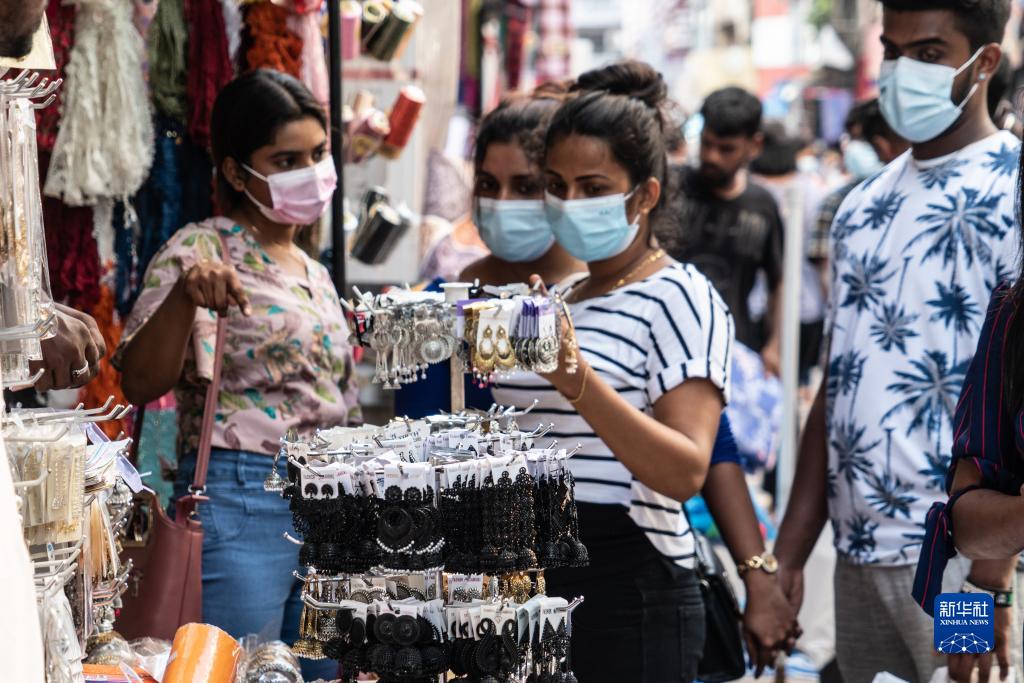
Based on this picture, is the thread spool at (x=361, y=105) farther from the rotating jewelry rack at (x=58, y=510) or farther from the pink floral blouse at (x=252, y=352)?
the rotating jewelry rack at (x=58, y=510)

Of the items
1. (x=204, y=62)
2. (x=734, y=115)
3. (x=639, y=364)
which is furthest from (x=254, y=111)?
(x=734, y=115)

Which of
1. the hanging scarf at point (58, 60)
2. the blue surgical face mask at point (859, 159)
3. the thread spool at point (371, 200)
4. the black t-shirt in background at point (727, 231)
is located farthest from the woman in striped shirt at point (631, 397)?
the blue surgical face mask at point (859, 159)

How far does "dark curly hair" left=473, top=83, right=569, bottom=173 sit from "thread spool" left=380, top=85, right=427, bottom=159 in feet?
4.84

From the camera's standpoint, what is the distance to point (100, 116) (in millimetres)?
3105

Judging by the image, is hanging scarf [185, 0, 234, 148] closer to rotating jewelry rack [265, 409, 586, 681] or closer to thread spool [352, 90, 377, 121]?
thread spool [352, 90, 377, 121]

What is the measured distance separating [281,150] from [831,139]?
699 inches

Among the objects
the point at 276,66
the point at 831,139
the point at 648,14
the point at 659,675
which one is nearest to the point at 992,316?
the point at 659,675

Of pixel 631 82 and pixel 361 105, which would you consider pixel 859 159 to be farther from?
pixel 631 82

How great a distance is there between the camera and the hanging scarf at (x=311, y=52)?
353 centimetres


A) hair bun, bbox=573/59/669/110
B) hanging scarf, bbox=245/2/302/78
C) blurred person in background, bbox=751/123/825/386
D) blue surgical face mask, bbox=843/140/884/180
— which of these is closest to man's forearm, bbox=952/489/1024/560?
hair bun, bbox=573/59/669/110

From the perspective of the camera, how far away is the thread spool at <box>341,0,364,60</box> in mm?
4352

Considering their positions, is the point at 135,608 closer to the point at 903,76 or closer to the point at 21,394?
the point at 21,394

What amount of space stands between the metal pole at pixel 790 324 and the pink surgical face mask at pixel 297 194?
11.1ft

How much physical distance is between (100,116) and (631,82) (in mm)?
1299
